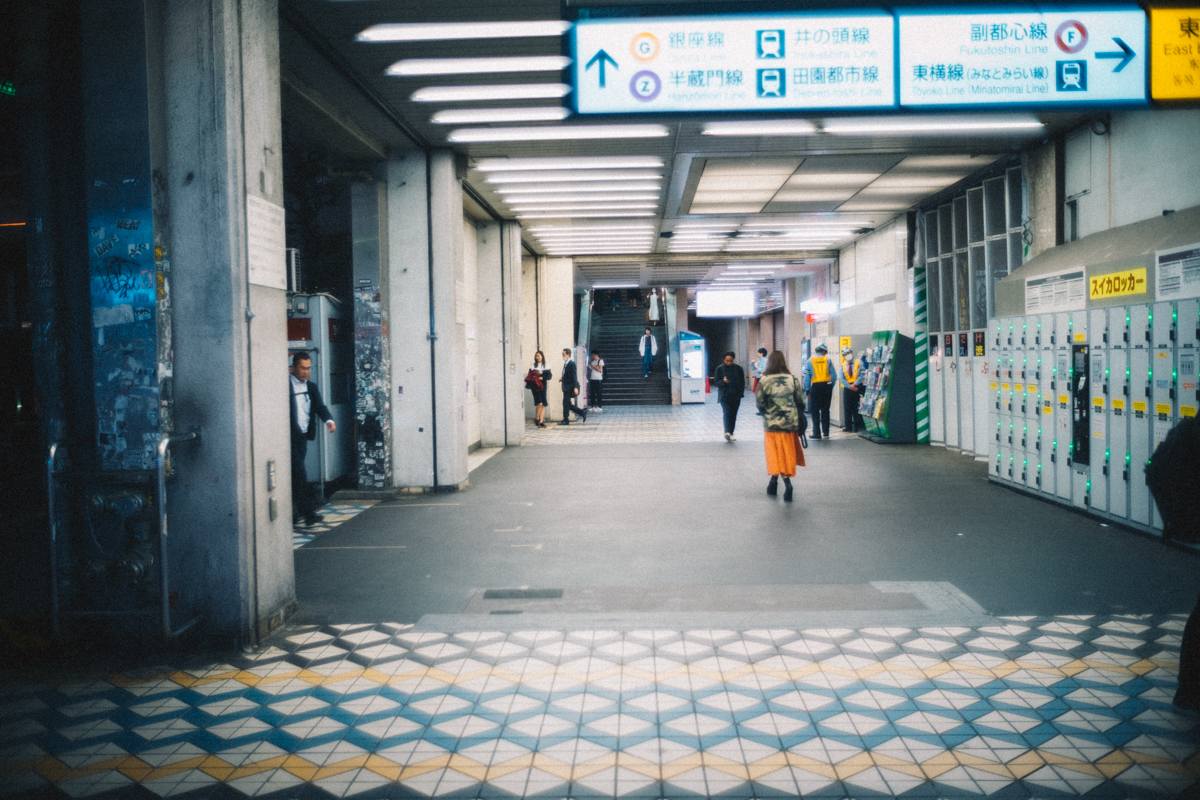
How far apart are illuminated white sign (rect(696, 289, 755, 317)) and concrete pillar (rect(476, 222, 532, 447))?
13803mm

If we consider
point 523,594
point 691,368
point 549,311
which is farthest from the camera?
point 691,368

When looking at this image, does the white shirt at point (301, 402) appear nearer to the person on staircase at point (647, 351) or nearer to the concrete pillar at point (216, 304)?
the concrete pillar at point (216, 304)

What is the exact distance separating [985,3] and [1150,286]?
3.55m

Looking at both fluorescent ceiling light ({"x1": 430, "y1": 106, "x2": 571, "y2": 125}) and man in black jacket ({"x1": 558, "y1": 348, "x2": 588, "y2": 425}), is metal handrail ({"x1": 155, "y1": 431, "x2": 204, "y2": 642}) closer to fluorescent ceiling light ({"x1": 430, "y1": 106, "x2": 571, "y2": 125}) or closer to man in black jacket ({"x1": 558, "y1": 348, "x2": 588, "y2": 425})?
fluorescent ceiling light ({"x1": 430, "y1": 106, "x2": 571, "y2": 125})

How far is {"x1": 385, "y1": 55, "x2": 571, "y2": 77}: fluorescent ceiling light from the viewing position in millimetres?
6406

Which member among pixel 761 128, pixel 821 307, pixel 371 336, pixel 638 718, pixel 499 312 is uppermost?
pixel 761 128

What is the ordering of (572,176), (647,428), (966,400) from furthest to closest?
(647,428)
(966,400)
(572,176)

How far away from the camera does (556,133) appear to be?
823cm

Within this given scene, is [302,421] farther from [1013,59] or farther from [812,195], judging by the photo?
[812,195]

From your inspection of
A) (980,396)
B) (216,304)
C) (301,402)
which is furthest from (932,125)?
(216,304)

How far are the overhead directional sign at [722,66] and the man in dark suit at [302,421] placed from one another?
4.53 m

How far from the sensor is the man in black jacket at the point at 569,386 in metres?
17.7

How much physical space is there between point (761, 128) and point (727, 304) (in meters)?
18.8

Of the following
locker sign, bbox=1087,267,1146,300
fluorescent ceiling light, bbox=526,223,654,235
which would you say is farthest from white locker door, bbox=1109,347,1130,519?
fluorescent ceiling light, bbox=526,223,654,235
